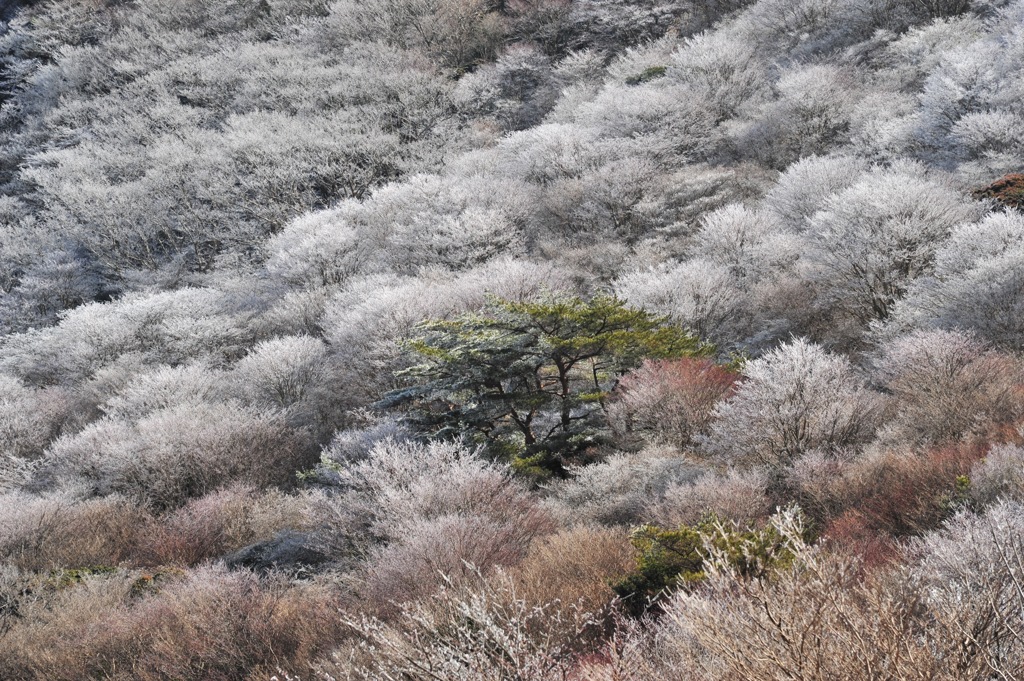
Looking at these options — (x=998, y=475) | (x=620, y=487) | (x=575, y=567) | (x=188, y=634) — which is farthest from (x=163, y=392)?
(x=998, y=475)

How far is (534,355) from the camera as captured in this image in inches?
858

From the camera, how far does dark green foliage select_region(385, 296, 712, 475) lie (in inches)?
841

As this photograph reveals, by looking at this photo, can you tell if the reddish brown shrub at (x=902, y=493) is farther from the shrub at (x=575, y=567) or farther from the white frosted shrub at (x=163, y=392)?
the white frosted shrub at (x=163, y=392)

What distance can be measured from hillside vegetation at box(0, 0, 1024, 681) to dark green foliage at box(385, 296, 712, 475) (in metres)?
0.14

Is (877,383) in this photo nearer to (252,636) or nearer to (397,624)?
(397,624)

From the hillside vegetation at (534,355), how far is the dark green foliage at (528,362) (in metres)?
0.14

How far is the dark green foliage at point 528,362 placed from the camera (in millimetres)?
21359

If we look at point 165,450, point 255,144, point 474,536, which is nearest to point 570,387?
point 474,536

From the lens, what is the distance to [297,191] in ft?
163

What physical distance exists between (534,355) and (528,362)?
31cm

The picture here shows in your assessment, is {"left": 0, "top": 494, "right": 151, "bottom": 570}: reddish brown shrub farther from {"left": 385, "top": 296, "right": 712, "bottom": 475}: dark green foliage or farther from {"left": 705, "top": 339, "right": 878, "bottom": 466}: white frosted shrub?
{"left": 705, "top": 339, "right": 878, "bottom": 466}: white frosted shrub

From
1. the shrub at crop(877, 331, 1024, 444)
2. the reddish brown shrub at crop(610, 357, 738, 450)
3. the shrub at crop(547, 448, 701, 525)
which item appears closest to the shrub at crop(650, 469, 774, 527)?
the shrub at crop(547, 448, 701, 525)

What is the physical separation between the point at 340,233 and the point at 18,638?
89.0ft

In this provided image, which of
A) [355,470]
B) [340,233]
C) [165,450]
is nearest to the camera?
[355,470]
